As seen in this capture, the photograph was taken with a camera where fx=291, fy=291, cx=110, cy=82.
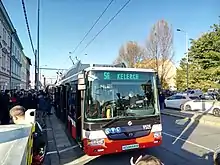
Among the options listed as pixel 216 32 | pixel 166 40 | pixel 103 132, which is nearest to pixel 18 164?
pixel 103 132

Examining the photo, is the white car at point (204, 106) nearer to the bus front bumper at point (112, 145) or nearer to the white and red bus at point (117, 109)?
the white and red bus at point (117, 109)

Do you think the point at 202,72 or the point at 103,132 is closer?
the point at 103,132

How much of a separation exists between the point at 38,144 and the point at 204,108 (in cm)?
2014

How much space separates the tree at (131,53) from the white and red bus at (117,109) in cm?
4435

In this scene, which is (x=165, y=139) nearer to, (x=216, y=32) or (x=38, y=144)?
(x=38, y=144)

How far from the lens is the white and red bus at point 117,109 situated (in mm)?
7102

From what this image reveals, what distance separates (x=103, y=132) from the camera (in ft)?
23.2

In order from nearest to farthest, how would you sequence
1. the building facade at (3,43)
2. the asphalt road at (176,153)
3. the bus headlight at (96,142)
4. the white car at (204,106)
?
the bus headlight at (96,142), the asphalt road at (176,153), the white car at (204,106), the building facade at (3,43)

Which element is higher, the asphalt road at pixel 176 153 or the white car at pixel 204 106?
the white car at pixel 204 106

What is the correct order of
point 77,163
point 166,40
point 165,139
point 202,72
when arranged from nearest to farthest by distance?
point 77,163 < point 165,139 < point 202,72 < point 166,40

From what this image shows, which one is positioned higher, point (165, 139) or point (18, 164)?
point (18, 164)

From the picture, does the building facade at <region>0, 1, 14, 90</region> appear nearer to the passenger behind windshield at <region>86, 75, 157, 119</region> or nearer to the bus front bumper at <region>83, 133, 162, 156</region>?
the passenger behind windshield at <region>86, 75, 157, 119</region>

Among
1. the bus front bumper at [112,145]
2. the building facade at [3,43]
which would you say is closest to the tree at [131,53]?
the building facade at [3,43]

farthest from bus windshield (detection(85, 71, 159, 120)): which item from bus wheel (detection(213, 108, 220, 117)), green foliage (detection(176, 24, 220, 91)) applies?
green foliage (detection(176, 24, 220, 91))
